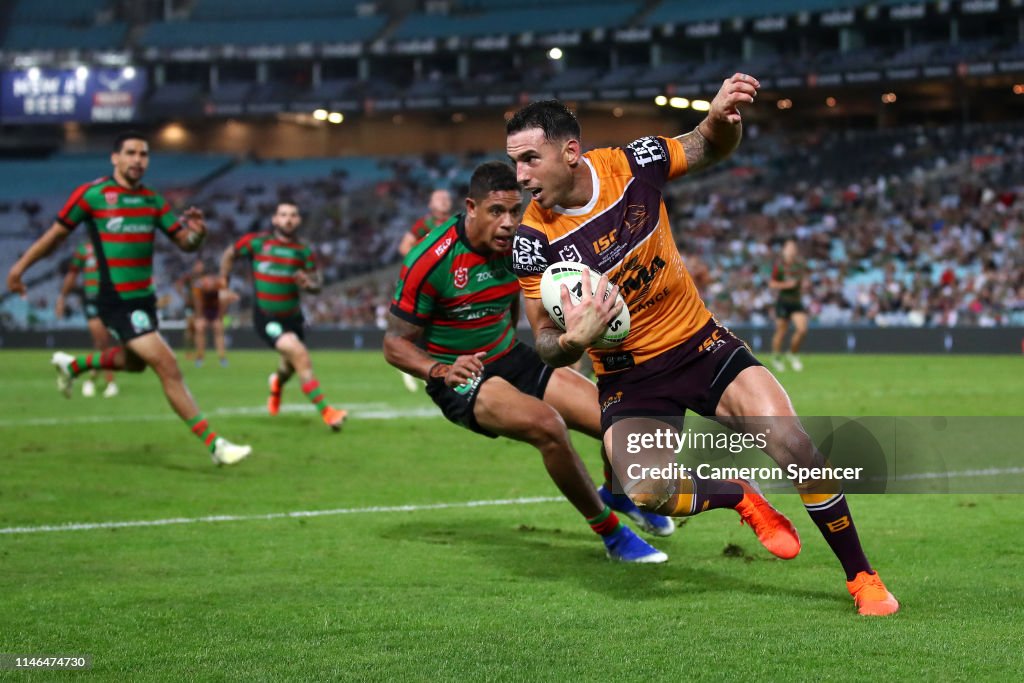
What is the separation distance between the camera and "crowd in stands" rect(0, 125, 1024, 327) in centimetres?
3381

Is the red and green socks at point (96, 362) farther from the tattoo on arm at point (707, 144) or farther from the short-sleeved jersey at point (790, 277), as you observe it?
the short-sleeved jersey at point (790, 277)

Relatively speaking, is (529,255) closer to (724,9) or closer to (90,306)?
(90,306)

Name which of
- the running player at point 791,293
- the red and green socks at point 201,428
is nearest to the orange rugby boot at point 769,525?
the red and green socks at point 201,428

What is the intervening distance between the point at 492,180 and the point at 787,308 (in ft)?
64.1

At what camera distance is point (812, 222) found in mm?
40125

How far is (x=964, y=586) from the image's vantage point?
5867 millimetres

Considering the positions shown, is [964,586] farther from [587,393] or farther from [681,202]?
[681,202]

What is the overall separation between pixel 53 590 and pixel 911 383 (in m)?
16.3

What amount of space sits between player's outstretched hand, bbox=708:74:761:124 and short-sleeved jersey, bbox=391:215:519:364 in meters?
1.94

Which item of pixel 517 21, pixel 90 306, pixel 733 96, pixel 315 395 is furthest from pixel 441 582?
pixel 517 21

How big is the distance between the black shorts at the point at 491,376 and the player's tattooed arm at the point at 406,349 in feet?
0.54

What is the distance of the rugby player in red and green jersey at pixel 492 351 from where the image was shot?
693cm

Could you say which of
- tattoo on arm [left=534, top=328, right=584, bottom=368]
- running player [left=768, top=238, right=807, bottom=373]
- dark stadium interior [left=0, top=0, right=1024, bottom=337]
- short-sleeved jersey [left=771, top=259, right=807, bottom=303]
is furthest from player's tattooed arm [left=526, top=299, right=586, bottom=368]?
dark stadium interior [left=0, top=0, right=1024, bottom=337]

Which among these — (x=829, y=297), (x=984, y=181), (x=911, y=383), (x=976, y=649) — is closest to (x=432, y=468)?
(x=976, y=649)
